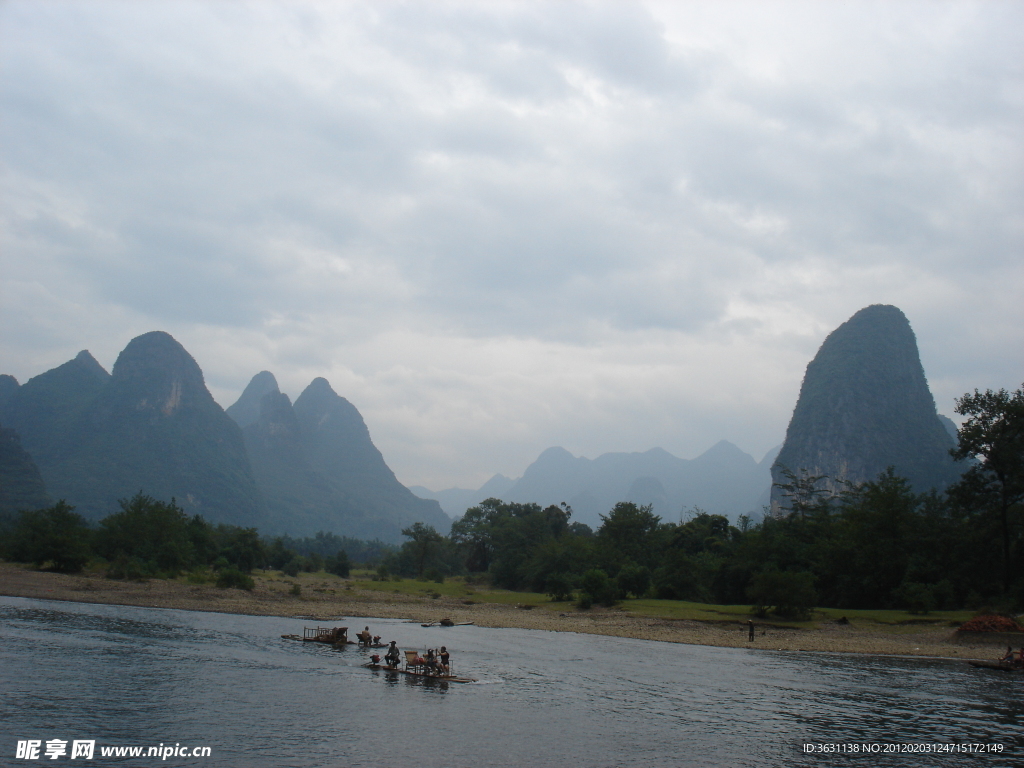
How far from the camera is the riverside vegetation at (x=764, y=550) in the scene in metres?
46.9

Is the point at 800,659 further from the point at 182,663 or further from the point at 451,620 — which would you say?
the point at 182,663

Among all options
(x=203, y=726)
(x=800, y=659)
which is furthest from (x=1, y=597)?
(x=800, y=659)

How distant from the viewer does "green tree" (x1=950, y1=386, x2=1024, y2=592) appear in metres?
44.8

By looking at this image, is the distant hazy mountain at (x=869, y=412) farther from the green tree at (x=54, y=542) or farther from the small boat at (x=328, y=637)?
the green tree at (x=54, y=542)

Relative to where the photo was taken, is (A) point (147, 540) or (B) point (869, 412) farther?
(B) point (869, 412)

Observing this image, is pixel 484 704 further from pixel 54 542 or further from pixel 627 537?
pixel 627 537

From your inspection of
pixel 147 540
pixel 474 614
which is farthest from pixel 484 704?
pixel 147 540

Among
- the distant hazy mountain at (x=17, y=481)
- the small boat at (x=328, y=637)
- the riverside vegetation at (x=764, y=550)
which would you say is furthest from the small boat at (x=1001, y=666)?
the distant hazy mountain at (x=17, y=481)

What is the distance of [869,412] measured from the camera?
160m

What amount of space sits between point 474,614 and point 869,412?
136m

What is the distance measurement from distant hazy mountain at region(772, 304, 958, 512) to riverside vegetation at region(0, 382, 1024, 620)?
2831 inches

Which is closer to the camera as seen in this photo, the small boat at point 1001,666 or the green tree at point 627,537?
the small boat at point 1001,666

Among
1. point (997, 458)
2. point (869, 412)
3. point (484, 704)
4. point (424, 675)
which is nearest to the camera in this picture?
point (484, 704)

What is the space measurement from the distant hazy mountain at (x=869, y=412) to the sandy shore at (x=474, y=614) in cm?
11972
